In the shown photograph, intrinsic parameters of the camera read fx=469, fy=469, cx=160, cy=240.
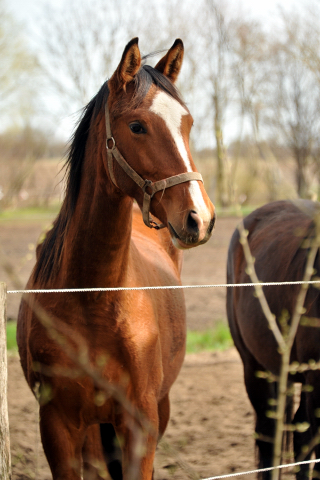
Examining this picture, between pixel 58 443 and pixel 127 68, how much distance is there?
152 centimetres

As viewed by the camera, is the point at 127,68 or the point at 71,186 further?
the point at 71,186

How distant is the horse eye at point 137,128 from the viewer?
5.72ft

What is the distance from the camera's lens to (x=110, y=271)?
75.3 inches

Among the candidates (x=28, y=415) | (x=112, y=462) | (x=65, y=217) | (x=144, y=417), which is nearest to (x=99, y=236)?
(x=65, y=217)

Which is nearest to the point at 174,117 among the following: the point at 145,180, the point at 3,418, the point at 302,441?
the point at 145,180

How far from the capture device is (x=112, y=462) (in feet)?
8.59

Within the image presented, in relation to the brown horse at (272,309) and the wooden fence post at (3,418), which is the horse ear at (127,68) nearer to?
the wooden fence post at (3,418)

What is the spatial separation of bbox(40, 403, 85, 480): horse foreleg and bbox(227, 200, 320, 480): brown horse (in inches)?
40.5

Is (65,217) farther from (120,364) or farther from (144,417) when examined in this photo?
(144,417)

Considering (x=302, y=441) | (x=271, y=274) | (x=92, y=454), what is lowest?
(x=302, y=441)

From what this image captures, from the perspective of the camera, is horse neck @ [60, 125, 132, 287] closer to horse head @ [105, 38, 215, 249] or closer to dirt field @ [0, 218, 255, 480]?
horse head @ [105, 38, 215, 249]

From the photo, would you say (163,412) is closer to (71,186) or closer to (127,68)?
(71,186)

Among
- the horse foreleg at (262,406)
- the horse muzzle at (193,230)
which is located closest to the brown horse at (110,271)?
the horse muzzle at (193,230)

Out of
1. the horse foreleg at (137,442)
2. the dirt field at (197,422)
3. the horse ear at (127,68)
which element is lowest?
the dirt field at (197,422)
